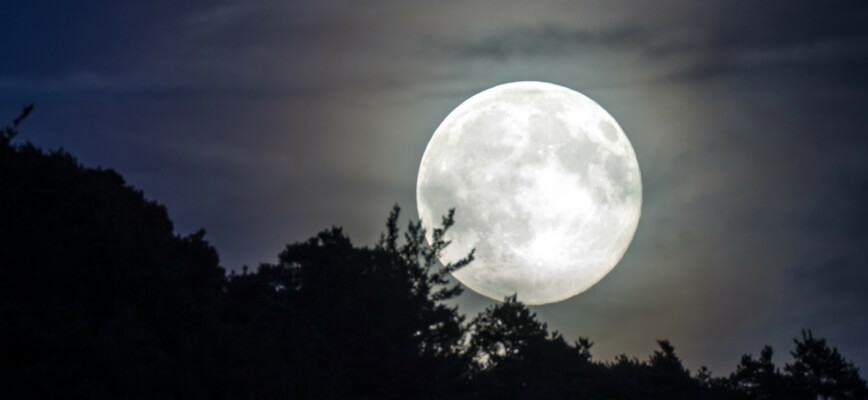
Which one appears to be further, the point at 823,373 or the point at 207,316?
the point at 823,373

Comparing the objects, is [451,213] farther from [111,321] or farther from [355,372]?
[111,321]

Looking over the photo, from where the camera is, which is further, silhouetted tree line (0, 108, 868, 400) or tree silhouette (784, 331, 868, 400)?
tree silhouette (784, 331, 868, 400)

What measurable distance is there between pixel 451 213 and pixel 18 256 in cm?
1523

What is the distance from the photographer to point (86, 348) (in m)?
19.3

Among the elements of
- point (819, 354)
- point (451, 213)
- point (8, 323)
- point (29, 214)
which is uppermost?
point (819, 354)

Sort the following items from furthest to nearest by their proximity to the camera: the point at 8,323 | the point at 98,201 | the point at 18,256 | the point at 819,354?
the point at 819,354 → the point at 98,201 → the point at 18,256 → the point at 8,323

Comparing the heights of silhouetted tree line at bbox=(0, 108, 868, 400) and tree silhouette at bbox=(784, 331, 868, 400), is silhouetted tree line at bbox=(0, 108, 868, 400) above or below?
below

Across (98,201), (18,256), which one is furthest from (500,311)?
(18,256)

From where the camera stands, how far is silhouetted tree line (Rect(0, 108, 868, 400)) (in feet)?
62.6

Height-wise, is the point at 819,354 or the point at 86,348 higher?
the point at 819,354

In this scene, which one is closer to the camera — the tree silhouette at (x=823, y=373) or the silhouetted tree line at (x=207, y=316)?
the silhouetted tree line at (x=207, y=316)

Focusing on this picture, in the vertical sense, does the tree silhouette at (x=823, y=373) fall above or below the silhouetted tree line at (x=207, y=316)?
above

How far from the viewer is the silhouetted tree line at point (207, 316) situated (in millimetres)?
19094

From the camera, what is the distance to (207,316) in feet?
79.2
